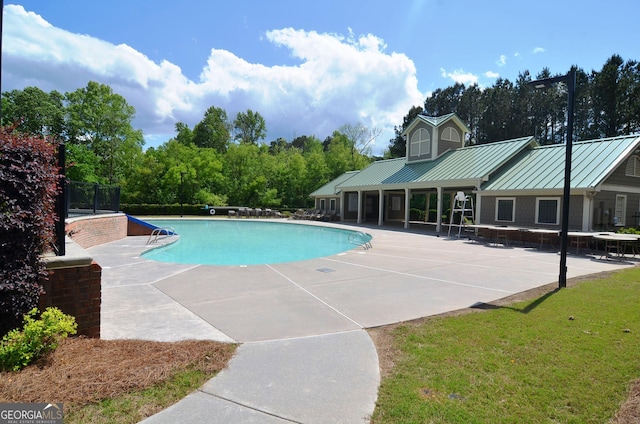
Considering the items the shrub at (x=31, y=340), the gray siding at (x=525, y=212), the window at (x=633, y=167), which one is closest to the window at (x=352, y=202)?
the gray siding at (x=525, y=212)

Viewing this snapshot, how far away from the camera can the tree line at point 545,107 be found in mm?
36500

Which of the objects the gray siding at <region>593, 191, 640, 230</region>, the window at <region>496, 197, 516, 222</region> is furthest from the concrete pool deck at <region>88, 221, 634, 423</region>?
the window at <region>496, 197, 516, 222</region>

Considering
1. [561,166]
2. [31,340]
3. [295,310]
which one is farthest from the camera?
[561,166]

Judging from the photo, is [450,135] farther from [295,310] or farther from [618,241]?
[295,310]

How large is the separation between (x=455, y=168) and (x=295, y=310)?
19.5m

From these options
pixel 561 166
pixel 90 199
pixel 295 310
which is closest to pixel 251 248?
pixel 90 199

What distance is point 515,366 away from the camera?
3652 mm

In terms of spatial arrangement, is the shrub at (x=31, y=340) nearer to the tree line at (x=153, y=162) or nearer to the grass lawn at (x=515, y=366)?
the grass lawn at (x=515, y=366)

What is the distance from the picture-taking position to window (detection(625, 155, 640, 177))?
57.6 feet

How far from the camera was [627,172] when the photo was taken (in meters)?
17.5

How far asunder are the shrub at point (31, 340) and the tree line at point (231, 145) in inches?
1414

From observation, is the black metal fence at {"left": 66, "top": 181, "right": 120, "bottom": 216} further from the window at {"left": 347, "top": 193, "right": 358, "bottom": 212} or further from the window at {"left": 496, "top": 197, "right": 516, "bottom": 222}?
the window at {"left": 347, "top": 193, "right": 358, "bottom": 212}

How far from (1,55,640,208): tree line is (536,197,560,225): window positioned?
23725mm

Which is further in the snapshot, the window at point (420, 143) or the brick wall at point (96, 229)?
the window at point (420, 143)
